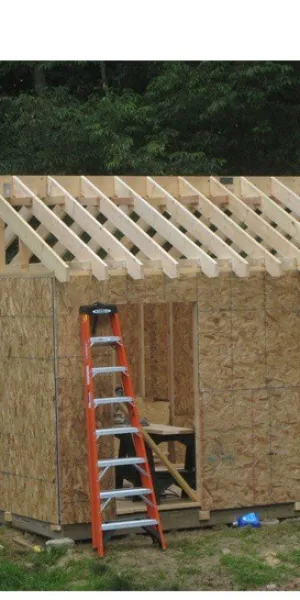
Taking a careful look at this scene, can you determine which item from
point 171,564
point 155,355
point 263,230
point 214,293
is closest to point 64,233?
point 214,293

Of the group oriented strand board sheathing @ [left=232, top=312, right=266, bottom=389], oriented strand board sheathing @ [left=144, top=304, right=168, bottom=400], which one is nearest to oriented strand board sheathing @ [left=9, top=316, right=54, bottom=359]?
oriented strand board sheathing @ [left=232, top=312, right=266, bottom=389]

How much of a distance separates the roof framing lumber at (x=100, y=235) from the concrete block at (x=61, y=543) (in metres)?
2.74

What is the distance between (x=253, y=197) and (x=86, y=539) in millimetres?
4843

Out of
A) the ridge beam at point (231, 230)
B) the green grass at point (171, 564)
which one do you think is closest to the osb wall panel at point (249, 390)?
the ridge beam at point (231, 230)

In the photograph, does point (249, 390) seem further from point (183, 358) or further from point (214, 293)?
point (183, 358)

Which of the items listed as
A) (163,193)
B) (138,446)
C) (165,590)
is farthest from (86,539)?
(163,193)

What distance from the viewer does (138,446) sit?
509 inches

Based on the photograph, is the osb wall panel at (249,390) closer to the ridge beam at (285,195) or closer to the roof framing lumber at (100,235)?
the roof framing lumber at (100,235)

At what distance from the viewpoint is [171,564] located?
12219mm

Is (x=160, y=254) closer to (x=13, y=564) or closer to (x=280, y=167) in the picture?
(x=13, y=564)

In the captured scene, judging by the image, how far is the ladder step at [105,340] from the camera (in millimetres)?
12961

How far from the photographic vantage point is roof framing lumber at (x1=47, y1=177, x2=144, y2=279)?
43.8 ft

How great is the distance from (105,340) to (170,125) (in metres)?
13.6

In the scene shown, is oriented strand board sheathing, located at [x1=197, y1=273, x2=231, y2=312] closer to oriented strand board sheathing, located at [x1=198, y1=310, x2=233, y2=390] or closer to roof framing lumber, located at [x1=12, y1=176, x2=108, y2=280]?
oriented strand board sheathing, located at [x1=198, y1=310, x2=233, y2=390]
